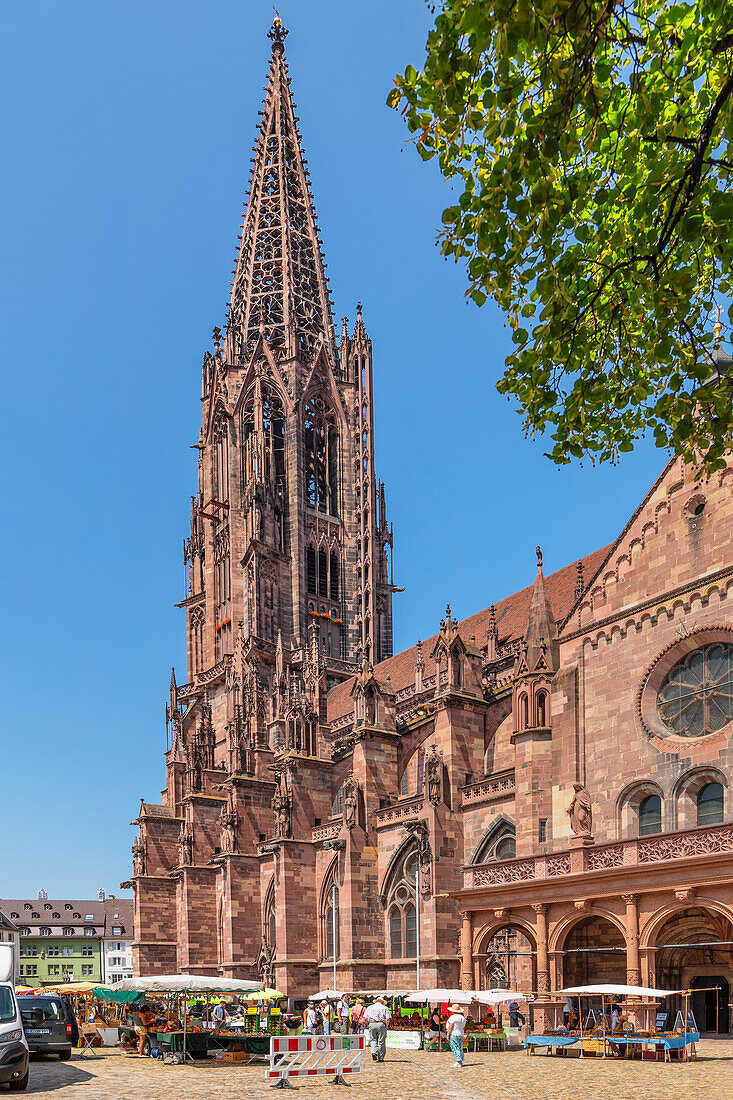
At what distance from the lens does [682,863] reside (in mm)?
23781

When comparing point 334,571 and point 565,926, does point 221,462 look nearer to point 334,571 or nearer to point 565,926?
point 334,571

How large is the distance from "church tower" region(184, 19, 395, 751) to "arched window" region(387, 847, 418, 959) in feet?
63.1

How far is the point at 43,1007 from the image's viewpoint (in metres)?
24.8

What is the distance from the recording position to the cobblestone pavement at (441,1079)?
49.6 ft

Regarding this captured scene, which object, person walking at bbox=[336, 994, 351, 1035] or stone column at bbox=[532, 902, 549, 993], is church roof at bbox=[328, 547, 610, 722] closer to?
stone column at bbox=[532, 902, 549, 993]

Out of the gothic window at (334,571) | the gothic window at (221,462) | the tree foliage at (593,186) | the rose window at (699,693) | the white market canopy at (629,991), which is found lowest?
the white market canopy at (629,991)

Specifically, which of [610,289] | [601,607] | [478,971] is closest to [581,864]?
[478,971]

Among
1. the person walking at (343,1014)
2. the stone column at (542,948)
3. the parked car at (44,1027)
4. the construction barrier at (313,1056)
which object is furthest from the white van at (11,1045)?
the person walking at (343,1014)

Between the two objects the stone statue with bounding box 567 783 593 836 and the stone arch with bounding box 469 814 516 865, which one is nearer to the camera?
the stone statue with bounding box 567 783 593 836

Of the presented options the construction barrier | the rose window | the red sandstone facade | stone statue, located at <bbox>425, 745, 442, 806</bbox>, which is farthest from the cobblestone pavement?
stone statue, located at <bbox>425, 745, 442, 806</bbox>

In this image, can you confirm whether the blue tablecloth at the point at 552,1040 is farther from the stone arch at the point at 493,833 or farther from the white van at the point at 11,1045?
the white van at the point at 11,1045

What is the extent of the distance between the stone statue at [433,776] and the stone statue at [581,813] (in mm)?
7827

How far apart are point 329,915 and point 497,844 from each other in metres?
13.2

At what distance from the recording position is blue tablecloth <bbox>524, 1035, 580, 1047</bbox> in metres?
23.4
